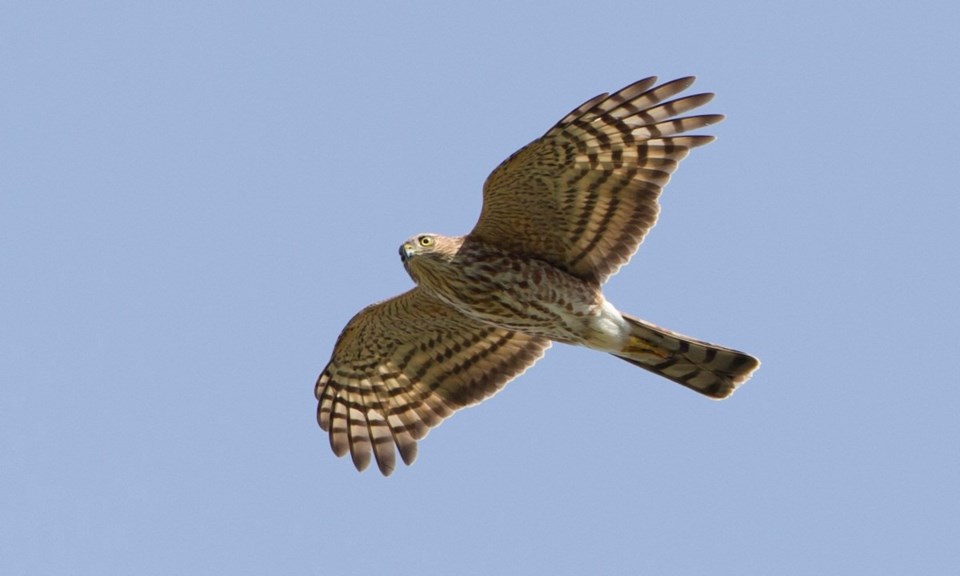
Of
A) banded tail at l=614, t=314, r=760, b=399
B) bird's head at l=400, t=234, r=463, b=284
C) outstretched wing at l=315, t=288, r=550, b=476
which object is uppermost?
bird's head at l=400, t=234, r=463, b=284

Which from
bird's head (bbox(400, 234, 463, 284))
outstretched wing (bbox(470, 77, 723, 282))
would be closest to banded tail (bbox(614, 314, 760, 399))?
outstretched wing (bbox(470, 77, 723, 282))

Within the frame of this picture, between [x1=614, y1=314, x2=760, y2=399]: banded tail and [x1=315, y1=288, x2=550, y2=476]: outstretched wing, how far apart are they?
1.21 meters

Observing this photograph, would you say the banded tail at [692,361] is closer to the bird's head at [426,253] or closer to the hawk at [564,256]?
the hawk at [564,256]

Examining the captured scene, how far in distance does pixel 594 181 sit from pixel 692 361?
6.05ft

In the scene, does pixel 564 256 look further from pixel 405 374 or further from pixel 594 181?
pixel 405 374

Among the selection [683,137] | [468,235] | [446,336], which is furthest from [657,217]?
[446,336]

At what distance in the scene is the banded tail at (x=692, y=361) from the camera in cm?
1260

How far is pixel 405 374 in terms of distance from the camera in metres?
13.9

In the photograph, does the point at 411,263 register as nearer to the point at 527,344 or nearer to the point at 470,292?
the point at 470,292

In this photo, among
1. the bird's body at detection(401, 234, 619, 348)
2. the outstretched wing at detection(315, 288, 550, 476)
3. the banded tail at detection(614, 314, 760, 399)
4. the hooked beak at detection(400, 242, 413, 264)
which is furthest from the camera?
the outstretched wing at detection(315, 288, 550, 476)

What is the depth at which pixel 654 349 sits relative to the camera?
12.7 m

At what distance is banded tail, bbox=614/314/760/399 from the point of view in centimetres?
1260

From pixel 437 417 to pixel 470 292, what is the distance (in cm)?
185

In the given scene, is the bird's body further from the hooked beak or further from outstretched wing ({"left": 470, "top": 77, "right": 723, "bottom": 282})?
outstretched wing ({"left": 470, "top": 77, "right": 723, "bottom": 282})
